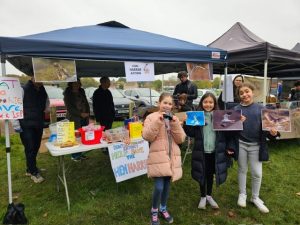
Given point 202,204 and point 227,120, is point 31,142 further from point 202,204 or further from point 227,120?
point 227,120

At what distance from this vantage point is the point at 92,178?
416 centimetres

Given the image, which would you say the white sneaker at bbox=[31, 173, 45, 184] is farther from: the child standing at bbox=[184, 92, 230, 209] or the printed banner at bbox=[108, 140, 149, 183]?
the child standing at bbox=[184, 92, 230, 209]

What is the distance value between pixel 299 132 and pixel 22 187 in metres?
5.86

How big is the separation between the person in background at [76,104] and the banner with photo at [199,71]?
7.61 ft

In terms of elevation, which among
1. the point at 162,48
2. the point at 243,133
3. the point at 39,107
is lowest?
the point at 243,133

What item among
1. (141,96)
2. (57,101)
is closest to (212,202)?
(57,101)

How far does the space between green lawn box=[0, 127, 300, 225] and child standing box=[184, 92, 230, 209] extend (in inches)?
20.0

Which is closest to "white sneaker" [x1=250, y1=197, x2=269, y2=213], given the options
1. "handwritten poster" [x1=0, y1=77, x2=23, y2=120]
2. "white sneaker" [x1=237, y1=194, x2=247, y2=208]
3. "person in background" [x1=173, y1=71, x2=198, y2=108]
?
"white sneaker" [x1=237, y1=194, x2=247, y2=208]

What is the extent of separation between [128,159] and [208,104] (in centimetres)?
137

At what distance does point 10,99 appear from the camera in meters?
2.74

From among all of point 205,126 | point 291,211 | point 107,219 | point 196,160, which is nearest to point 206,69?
point 205,126

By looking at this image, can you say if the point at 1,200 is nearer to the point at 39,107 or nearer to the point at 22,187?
the point at 22,187

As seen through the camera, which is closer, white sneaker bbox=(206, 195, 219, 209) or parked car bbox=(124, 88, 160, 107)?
white sneaker bbox=(206, 195, 219, 209)

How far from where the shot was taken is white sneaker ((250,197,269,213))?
10.00 feet
